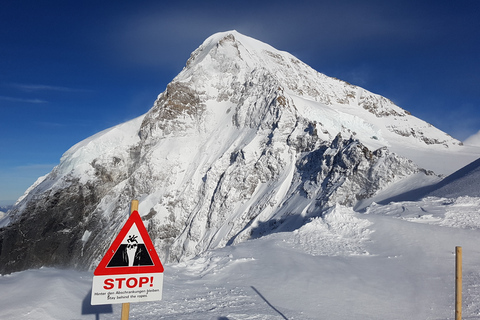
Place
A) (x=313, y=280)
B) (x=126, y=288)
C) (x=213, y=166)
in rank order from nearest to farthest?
(x=126, y=288), (x=313, y=280), (x=213, y=166)

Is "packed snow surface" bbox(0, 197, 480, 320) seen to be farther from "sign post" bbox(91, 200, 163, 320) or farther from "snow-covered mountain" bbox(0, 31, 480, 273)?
"snow-covered mountain" bbox(0, 31, 480, 273)

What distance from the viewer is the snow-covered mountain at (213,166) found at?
43.1 meters

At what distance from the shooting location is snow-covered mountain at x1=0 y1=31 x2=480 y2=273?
43125mm

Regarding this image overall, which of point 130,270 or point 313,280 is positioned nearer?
point 130,270

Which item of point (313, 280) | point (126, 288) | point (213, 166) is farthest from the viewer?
point (213, 166)

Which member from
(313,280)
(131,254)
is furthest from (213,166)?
(131,254)

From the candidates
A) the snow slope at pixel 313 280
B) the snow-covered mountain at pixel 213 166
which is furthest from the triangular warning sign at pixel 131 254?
the snow-covered mountain at pixel 213 166

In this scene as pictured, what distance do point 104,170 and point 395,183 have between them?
169ft

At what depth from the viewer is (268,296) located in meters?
7.67

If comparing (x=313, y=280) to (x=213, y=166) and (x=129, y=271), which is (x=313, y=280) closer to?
(x=129, y=271)

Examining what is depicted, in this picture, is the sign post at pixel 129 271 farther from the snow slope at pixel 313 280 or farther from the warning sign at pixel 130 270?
the snow slope at pixel 313 280

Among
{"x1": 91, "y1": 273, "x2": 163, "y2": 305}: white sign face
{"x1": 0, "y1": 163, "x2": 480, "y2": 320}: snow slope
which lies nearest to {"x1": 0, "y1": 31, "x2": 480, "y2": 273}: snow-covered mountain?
{"x1": 0, "y1": 163, "x2": 480, "y2": 320}: snow slope

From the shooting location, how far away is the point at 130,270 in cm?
380

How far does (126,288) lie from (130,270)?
8.2 inches
